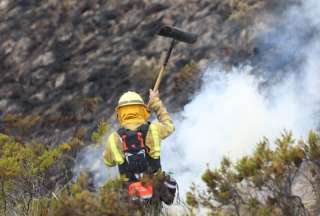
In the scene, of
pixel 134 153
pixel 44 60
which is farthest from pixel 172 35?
pixel 44 60

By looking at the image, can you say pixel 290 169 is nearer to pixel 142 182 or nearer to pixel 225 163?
pixel 225 163

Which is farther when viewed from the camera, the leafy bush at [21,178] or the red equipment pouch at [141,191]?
the leafy bush at [21,178]

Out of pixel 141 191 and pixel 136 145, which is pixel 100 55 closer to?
pixel 136 145

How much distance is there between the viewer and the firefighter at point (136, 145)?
543 cm

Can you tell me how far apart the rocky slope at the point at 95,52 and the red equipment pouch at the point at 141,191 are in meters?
5.57

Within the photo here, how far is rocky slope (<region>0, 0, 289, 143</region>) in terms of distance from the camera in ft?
36.9

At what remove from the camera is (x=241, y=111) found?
9320 millimetres

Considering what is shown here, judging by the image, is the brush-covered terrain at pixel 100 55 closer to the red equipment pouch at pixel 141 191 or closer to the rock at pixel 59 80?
the rock at pixel 59 80

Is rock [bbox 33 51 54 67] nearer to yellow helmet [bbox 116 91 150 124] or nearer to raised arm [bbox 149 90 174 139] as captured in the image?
raised arm [bbox 149 90 174 139]

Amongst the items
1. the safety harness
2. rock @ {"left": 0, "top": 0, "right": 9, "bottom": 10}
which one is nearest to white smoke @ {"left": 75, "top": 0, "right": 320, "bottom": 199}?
the safety harness

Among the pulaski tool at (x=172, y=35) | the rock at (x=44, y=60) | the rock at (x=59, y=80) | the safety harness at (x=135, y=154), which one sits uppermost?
the rock at (x=44, y=60)

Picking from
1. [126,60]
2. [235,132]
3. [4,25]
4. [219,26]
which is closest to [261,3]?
[219,26]

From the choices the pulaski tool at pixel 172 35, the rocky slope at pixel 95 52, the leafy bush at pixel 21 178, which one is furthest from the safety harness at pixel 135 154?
the rocky slope at pixel 95 52

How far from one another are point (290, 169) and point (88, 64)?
7.65 meters
